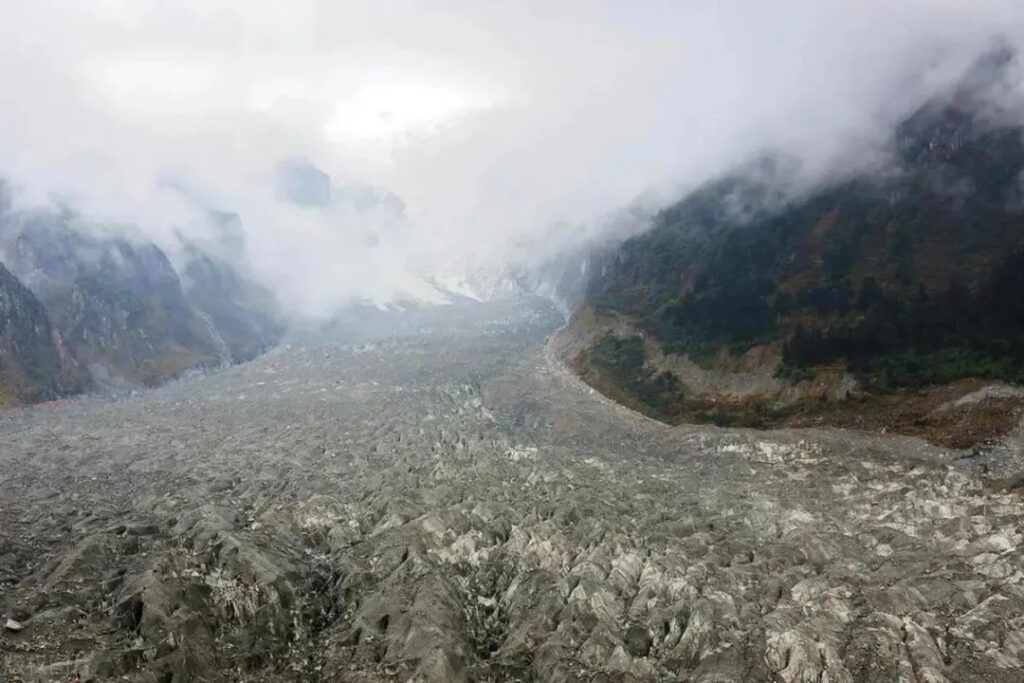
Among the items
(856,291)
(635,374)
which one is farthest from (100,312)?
(856,291)

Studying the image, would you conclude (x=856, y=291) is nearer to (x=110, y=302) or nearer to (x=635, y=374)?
(x=635, y=374)

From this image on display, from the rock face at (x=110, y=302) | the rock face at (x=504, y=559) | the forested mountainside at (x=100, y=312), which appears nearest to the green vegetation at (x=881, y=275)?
the rock face at (x=504, y=559)

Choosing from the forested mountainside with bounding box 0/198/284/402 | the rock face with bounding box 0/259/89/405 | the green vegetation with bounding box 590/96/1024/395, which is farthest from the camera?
the forested mountainside with bounding box 0/198/284/402

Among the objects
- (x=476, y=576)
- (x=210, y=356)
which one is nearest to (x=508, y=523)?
(x=476, y=576)

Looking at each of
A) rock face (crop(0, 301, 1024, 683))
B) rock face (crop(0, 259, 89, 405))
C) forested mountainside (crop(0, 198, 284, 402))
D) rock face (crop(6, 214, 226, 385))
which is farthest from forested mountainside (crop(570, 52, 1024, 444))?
rock face (crop(0, 259, 89, 405))

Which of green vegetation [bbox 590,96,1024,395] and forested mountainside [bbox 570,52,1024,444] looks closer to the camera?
green vegetation [bbox 590,96,1024,395]

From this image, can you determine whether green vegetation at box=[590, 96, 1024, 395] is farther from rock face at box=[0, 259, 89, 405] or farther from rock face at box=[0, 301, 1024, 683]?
rock face at box=[0, 259, 89, 405]

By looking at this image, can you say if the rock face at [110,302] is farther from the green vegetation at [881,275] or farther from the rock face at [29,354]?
the green vegetation at [881,275]

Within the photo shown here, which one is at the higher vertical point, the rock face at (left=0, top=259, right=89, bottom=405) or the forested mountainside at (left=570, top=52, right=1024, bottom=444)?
the forested mountainside at (left=570, top=52, right=1024, bottom=444)
